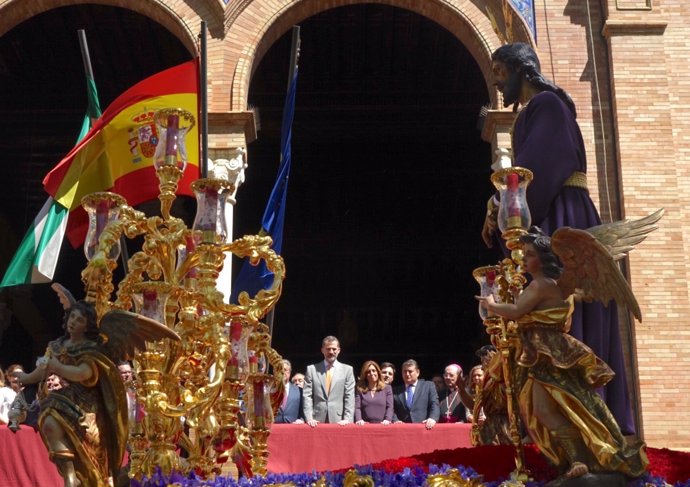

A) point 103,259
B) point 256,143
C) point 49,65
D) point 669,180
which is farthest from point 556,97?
point 256,143

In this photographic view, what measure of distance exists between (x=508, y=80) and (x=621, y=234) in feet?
4.83

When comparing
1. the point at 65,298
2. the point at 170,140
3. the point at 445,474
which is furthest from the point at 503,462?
the point at 170,140

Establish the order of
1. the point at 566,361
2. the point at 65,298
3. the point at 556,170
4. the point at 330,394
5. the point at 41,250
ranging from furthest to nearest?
the point at 41,250, the point at 330,394, the point at 556,170, the point at 65,298, the point at 566,361

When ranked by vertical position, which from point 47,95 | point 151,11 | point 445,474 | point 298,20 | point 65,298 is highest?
point 47,95

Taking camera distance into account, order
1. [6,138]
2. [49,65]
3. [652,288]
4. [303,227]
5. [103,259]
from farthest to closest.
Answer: [303,227], [6,138], [49,65], [652,288], [103,259]

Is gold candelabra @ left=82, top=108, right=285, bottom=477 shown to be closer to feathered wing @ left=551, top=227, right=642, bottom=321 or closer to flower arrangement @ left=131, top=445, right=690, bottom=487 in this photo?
flower arrangement @ left=131, top=445, right=690, bottom=487

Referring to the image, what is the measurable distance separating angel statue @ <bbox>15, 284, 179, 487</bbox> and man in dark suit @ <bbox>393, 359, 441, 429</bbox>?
4.80 metres

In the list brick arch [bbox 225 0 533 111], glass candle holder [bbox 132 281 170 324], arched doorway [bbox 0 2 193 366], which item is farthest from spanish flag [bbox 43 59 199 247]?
glass candle holder [bbox 132 281 170 324]

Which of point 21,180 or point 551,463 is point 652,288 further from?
point 21,180

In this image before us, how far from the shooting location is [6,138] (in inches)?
846

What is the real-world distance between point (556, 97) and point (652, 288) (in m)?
6.92

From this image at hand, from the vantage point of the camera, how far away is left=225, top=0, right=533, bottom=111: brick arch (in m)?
13.7

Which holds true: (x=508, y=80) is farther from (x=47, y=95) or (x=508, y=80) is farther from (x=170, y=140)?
(x=47, y=95)

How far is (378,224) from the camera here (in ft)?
76.1
